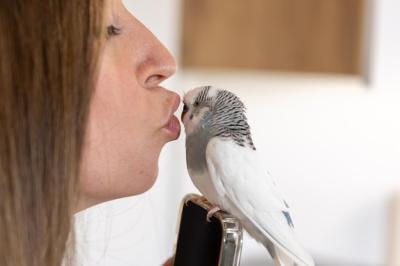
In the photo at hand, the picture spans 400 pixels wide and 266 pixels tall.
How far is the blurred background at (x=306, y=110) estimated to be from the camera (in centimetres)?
142

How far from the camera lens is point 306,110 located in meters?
1.63

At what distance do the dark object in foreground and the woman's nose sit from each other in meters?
0.11

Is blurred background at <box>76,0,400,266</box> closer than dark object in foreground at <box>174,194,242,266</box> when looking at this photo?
No

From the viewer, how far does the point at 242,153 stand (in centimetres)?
54

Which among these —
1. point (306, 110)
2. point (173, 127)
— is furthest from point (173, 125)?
point (306, 110)

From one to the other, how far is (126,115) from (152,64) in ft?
0.16

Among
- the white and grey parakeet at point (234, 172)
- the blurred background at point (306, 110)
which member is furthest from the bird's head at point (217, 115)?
the blurred background at point (306, 110)

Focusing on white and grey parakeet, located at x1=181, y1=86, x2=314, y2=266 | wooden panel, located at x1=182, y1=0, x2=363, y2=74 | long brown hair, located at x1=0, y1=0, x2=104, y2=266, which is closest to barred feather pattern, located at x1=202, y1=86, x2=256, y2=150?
white and grey parakeet, located at x1=181, y1=86, x2=314, y2=266

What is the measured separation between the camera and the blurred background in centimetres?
142

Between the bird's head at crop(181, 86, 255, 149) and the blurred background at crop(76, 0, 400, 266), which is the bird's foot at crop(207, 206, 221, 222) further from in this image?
the blurred background at crop(76, 0, 400, 266)

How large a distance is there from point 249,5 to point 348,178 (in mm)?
480

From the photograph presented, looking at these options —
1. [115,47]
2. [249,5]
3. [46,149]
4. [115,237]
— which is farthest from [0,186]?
[249,5]

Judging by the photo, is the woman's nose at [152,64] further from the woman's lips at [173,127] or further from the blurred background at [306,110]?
the blurred background at [306,110]

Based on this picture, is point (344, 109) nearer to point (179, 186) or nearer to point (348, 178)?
point (348, 178)
